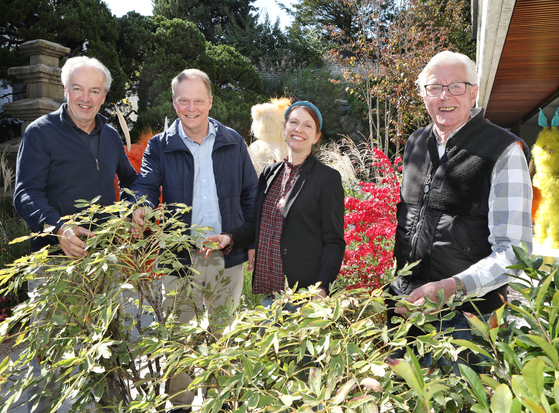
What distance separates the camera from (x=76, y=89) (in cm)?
226

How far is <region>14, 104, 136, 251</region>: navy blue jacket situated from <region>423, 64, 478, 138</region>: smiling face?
1.63 meters

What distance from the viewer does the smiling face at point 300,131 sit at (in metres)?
2.13

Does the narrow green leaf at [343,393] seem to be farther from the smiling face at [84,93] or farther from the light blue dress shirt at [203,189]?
the smiling face at [84,93]

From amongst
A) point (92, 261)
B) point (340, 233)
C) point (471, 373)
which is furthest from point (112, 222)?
point (340, 233)

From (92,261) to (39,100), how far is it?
24.9 ft

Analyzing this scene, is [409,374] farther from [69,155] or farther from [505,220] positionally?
[69,155]

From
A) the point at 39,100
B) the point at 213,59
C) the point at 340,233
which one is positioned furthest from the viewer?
the point at 213,59

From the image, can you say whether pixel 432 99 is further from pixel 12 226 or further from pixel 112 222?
pixel 12 226

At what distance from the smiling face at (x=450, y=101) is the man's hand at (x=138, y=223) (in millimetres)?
1216

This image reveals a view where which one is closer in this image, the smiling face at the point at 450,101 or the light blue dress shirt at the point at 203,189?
the smiling face at the point at 450,101

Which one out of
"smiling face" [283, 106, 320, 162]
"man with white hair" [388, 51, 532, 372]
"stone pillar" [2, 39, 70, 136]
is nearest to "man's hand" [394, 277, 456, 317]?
"man with white hair" [388, 51, 532, 372]

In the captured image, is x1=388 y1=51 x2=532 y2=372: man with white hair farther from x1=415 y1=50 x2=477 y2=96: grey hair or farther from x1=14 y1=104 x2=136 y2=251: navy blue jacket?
x1=14 y1=104 x2=136 y2=251: navy blue jacket

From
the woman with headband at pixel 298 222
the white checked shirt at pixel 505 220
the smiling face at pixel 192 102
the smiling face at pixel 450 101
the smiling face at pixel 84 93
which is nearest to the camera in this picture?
the white checked shirt at pixel 505 220

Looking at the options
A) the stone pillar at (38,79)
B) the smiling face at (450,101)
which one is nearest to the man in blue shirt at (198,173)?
the smiling face at (450,101)
